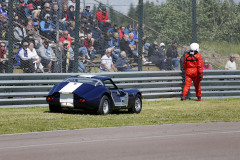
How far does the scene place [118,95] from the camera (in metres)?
13.9

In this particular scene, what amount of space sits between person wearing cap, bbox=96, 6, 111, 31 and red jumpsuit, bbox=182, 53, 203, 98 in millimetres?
3237

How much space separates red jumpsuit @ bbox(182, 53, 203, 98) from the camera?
1802 cm

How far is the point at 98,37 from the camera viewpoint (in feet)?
53.4

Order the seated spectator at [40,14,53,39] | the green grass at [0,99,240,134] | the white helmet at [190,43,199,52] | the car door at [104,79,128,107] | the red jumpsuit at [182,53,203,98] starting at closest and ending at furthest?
the green grass at [0,99,240,134]
the car door at [104,79,128,107]
the seated spectator at [40,14,53,39]
the red jumpsuit at [182,53,203,98]
the white helmet at [190,43,199,52]

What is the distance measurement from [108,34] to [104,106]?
142 inches

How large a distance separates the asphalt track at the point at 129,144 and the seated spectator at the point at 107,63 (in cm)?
533

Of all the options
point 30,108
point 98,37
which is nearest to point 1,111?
point 30,108

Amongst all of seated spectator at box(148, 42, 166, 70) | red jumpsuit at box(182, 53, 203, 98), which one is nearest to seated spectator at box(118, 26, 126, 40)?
seated spectator at box(148, 42, 166, 70)

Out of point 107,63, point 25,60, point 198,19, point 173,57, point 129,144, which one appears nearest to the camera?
point 129,144

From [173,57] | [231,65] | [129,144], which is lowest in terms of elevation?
[129,144]

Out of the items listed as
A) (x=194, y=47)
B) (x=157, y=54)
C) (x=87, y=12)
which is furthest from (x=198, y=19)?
(x=87, y=12)

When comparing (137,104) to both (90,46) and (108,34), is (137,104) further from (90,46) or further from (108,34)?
(108,34)

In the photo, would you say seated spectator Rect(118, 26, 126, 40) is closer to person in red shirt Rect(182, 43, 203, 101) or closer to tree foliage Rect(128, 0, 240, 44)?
tree foliage Rect(128, 0, 240, 44)

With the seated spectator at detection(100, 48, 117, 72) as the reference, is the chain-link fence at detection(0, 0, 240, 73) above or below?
above
